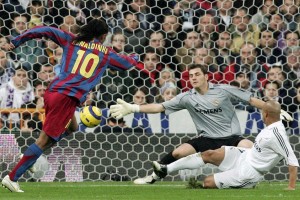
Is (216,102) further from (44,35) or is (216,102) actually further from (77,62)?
(44,35)

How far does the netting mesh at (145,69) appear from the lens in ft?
36.9

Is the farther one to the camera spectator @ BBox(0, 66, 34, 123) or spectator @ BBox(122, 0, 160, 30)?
spectator @ BBox(122, 0, 160, 30)

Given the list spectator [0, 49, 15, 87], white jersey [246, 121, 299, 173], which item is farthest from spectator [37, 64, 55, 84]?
white jersey [246, 121, 299, 173]

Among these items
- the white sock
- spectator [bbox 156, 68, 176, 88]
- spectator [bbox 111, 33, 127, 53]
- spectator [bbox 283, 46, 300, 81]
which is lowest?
the white sock

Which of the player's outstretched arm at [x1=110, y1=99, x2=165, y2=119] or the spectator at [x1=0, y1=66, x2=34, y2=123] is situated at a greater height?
the spectator at [x1=0, y1=66, x2=34, y2=123]

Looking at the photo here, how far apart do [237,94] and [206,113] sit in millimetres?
498

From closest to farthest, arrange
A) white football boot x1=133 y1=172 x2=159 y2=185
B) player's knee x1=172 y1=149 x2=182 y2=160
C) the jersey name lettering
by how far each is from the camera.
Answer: white football boot x1=133 y1=172 x2=159 y2=185
player's knee x1=172 y1=149 x2=182 y2=160
the jersey name lettering

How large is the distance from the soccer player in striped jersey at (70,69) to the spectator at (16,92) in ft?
7.98

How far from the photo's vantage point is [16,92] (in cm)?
1143

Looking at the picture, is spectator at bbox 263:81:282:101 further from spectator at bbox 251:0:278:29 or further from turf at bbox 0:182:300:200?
turf at bbox 0:182:300:200

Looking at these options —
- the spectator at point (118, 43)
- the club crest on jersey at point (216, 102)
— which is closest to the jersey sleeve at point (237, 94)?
the club crest on jersey at point (216, 102)

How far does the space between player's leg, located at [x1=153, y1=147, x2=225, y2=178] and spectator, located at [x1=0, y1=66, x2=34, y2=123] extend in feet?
8.22

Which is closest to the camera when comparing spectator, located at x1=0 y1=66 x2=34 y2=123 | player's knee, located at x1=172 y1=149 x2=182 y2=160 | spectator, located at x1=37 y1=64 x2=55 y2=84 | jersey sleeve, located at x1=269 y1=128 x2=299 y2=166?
jersey sleeve, located at x1=269 y1=128 x2=299 y2=166

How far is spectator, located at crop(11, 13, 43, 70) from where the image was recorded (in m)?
11.9
